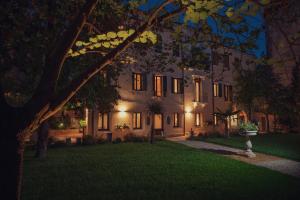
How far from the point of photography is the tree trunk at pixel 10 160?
12.0 feet

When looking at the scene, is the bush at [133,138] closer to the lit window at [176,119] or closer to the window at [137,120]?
the window at [137,120]

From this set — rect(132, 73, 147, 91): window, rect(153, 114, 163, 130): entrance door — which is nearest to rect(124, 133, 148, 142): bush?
rect(132, 73, 147, 91): window

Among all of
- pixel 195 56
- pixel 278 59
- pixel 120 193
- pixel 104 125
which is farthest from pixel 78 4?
pixel 104 125

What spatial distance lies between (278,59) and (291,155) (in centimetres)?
1459

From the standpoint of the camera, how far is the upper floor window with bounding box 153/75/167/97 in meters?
25.9

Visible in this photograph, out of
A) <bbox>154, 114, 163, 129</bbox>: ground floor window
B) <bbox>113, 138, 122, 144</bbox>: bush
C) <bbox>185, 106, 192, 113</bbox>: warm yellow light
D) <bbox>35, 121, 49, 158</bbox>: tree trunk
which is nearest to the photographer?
<bbox>35, 121, 49, 158</bbox>: tree trunk

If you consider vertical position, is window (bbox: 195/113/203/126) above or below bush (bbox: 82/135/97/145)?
above

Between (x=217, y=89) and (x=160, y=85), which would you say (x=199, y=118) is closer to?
(x=217, y=89)

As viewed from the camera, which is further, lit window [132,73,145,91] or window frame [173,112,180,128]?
window frame [173,112,180,128]

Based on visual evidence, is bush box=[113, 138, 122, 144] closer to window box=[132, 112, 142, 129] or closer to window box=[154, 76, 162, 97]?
window box=[132, 112, 142, 129]

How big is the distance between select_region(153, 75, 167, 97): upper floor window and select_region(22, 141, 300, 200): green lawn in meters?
12.8

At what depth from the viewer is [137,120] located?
2427 cm

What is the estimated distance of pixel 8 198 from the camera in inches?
146

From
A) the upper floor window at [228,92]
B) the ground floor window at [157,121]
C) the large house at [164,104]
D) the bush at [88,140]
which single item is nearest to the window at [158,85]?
the large house at [164,104]
